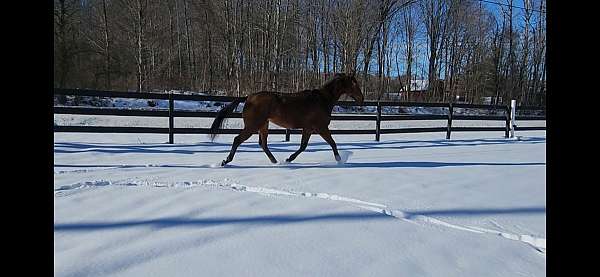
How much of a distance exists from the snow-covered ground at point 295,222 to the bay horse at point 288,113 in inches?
27.3

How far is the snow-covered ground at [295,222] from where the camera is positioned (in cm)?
173

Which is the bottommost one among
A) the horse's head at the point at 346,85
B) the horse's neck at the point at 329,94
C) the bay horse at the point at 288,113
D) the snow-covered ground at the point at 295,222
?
the snow-covered ground at the point at 295,222

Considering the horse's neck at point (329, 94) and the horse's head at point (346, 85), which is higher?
the horse's head at point (346, 85)

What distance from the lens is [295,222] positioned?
2.32 meters

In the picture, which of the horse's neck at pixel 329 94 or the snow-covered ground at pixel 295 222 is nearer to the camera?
the snow-covered ground at pixel 295 222

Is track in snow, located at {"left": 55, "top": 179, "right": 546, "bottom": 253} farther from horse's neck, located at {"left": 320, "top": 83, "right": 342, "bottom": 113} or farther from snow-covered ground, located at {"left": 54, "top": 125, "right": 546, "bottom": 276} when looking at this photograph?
horse's neck, located at {"left": 320, "top": 83, "right": 342, "bottom": 113}

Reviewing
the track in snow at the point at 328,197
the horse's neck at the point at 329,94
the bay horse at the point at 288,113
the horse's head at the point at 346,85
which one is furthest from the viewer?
the horse's head at the point at 346,85

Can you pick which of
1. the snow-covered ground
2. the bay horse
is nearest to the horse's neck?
the bay horse

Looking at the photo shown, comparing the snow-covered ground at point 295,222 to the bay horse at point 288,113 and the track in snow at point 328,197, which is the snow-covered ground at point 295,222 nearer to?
the track in snow at point 328,197

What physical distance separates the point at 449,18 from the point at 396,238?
32.3 metres

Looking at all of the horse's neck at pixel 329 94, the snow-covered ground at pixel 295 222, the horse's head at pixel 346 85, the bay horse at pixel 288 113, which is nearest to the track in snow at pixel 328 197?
the snow-covered ground at pixel 295 222

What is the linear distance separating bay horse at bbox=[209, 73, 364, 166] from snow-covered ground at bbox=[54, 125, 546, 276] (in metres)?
0.69

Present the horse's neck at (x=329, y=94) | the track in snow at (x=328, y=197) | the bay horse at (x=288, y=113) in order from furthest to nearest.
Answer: the horse's neck at (x=329, y=94)
the bay horse at (x=288, y=113)
the track in snow at (x=328, y=197)
